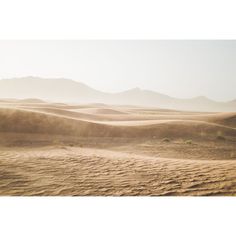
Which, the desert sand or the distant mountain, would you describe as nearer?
the desert sand

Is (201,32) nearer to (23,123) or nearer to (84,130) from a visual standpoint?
(84,130)

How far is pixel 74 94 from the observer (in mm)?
100062

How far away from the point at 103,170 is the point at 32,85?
96902 mm

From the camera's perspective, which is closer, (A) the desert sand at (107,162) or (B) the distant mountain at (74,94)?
(A) the desert sand at (107,162)

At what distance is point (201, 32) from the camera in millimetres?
7355

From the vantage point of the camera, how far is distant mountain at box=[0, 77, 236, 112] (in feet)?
284

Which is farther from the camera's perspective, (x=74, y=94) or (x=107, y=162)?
(x=74, y=94)

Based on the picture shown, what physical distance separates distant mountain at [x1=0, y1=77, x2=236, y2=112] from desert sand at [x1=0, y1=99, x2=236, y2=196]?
75.2m

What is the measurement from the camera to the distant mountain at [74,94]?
86.6 m

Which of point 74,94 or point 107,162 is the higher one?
point 74,94

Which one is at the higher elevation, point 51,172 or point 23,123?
point 23,123

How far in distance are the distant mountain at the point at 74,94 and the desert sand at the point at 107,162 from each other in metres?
75.2

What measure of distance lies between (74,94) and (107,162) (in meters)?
96.8
